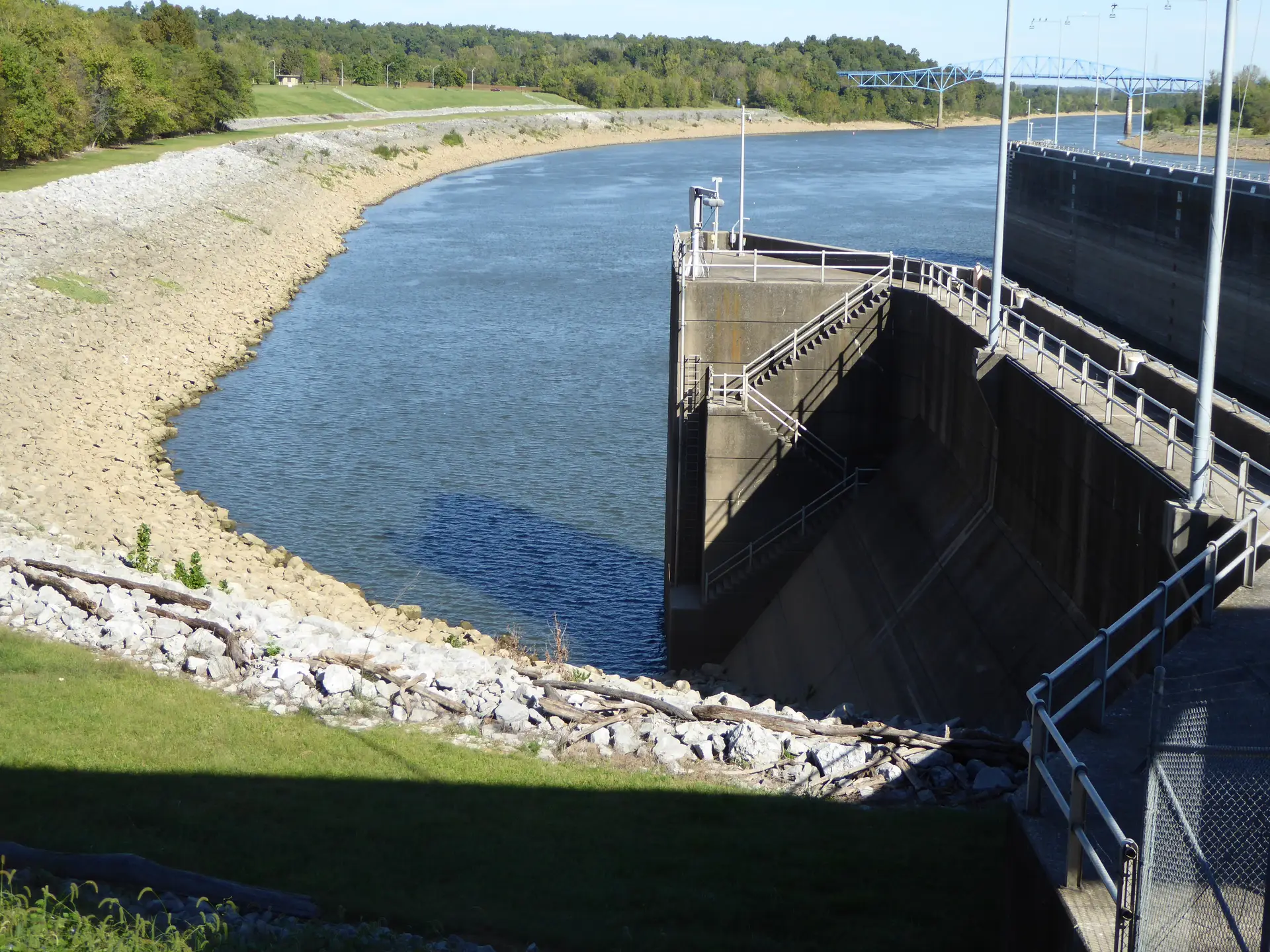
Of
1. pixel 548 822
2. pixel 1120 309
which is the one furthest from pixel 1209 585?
pixel 1120 309

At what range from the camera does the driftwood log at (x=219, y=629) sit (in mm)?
14273

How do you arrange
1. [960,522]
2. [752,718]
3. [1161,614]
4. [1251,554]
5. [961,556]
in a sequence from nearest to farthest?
1. [1161,614]
2. [1251,554]
3. [752,718]
4. [961,556]
5. [960,522]

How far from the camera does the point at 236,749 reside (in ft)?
39.6

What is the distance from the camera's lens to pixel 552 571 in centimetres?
2569

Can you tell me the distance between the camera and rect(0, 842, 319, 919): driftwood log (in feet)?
29.6

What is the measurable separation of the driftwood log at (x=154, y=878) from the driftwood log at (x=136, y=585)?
24.3 ft

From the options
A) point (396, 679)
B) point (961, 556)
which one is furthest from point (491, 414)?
point (396, 679)

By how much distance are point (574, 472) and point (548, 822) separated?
2096 cm

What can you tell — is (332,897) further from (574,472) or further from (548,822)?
(574,472)

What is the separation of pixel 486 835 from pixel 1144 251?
43447 millimetres

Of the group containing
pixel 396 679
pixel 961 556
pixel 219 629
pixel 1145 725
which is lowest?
pixel 396 679

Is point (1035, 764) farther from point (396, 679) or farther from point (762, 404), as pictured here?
point (762, 404)

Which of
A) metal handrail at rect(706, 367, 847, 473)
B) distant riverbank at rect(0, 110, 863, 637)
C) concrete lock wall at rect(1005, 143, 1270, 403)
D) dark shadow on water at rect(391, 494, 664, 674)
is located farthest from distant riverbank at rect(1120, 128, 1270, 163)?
metal handrail at rect(706, 367, 847, 473)

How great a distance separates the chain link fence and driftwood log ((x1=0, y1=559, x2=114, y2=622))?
12433 mm
